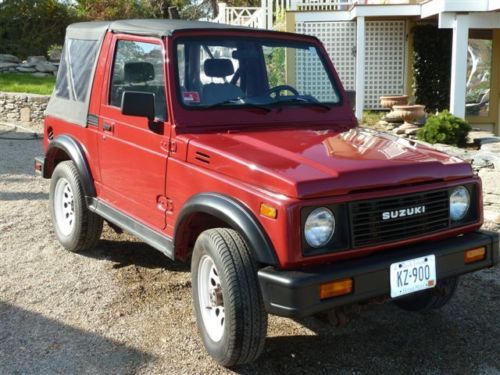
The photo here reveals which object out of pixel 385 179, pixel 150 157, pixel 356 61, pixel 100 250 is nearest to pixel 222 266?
pixel 385 179

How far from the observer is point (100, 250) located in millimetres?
5641

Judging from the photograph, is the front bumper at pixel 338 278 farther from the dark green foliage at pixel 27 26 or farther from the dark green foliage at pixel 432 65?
the dark green foliage at pixel 27 26

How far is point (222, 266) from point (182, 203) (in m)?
0.70

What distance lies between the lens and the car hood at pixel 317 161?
3184mm

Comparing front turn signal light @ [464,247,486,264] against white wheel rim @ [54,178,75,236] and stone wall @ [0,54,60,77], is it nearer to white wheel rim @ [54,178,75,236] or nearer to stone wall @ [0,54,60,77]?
white wheel rim @ [54,178,75,236]

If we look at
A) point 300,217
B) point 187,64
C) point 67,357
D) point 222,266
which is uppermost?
point 187,64

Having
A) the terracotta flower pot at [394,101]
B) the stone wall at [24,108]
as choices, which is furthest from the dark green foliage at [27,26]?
the terracotta flower pot at [394,101]

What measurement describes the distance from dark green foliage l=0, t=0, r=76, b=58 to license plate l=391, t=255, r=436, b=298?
76.2ft

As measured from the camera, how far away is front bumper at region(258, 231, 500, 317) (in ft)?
9.92

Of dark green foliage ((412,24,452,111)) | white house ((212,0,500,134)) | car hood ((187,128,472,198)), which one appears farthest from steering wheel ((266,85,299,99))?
dark green foliage ((412,24,452,111))

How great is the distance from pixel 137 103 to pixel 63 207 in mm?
2113

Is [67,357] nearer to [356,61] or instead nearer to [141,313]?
[141,313]

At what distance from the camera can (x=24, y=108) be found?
1540cm

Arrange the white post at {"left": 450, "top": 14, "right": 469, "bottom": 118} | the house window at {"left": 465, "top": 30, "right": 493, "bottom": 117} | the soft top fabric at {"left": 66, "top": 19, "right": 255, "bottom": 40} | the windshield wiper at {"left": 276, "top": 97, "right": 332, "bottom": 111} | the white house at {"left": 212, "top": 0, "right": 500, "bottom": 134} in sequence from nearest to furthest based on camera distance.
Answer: the soft top fabric at {"left": 66, "top": 19, "right": 255, "bottom": 40} → the windshield wiper at {"left": 276, "top": 97, "right": 332, "bottom": 111} → the white post at {"left": 450, "top": 14, "right": 469, "bottom": 118} → the white house at {"left": 212, "top": 0, "right": 500, "bottom": 134} → the house window at {"left": 465, "top": 30, "right": 493, "bottom": 117}
